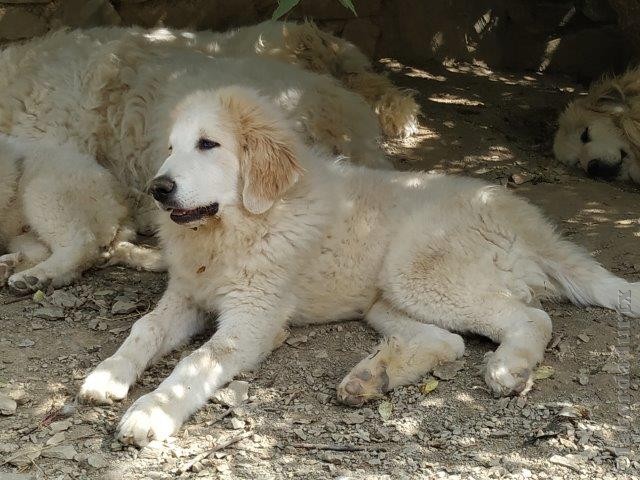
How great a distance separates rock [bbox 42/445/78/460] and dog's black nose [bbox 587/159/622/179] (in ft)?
16.1

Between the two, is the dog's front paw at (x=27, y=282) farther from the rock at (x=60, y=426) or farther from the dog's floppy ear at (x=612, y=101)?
the dog's floppy ear at (x=612, y=101)

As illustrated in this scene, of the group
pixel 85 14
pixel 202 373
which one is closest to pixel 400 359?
pixel 202 373

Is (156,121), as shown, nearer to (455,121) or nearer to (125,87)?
(125,87)

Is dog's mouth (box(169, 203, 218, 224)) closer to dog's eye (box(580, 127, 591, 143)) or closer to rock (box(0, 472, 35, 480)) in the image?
rock (box(0, 472, 35, 480))

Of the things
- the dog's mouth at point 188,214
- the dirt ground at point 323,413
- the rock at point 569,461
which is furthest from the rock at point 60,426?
the rock at point 569,461

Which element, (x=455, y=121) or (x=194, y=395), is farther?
(x=455, y=121)

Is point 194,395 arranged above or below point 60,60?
below

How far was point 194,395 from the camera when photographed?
388 cm

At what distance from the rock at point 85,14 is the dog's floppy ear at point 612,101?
Result: 13.5 feet

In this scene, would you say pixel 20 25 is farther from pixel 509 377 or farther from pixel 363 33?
pixel 509 377

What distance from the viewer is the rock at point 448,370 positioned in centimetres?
418

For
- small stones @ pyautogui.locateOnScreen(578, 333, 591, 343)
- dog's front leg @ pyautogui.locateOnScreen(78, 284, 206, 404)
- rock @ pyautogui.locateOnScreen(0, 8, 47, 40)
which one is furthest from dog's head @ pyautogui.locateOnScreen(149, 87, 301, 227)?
rock @ pyautogui.locateOnScreen(0, 8, 47, 40)

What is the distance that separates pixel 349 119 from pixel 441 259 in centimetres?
208

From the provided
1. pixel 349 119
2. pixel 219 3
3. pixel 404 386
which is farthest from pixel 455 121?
pixel 404 386
